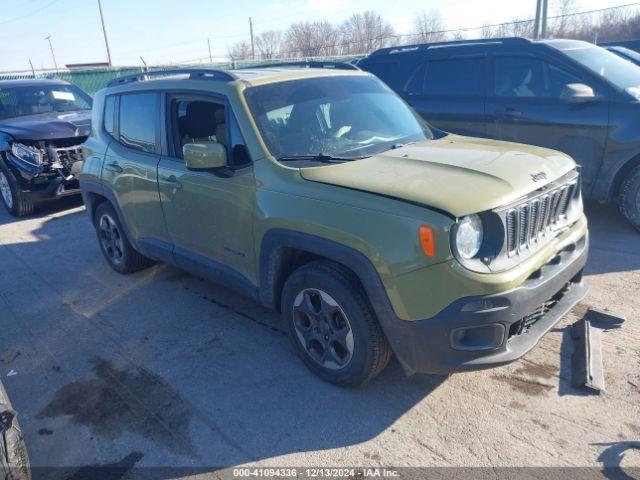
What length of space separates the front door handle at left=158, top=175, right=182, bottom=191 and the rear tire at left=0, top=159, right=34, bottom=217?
478 cm

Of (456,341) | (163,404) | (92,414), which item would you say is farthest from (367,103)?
(92,414)

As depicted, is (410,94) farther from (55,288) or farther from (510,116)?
(55,288)

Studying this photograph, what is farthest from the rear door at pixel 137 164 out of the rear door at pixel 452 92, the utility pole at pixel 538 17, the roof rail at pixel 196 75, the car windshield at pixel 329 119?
the utility pole at pixel 538 17

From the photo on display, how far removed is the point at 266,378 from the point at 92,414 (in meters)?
1.10

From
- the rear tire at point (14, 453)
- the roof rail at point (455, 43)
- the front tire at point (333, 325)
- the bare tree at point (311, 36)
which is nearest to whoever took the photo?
the rear tire at point (14, 453)

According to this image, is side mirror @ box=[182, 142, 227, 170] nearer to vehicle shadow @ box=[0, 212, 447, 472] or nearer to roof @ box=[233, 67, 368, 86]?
roof @ box=[233, 67, 368, 86]

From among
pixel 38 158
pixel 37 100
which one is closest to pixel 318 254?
pixel 38 158

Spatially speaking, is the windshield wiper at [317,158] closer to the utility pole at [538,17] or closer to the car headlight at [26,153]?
the car headlight at [26,153]

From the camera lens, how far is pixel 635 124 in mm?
5281

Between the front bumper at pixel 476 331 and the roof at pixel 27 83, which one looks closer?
the front bumper at pixel 476 331

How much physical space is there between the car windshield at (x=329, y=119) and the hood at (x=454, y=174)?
27 centimetres

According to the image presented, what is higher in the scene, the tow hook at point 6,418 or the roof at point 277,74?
the roof at point 277,74

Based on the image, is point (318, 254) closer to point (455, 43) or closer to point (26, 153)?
point (455, 43)

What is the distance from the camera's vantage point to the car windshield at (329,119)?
3.54m
